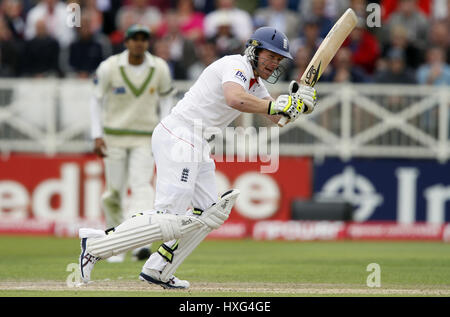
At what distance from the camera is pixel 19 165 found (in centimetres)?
1428

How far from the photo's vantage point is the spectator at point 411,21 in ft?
50.8

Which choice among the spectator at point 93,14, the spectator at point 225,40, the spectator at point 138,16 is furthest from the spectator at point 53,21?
the spectator at point 225,40

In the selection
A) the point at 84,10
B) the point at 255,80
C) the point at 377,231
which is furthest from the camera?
the point at 84,10

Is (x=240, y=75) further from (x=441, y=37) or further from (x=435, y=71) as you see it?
(x=441, y=37)

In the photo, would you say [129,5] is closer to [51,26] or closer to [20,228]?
[51,26]

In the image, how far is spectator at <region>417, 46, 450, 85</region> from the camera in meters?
14.7

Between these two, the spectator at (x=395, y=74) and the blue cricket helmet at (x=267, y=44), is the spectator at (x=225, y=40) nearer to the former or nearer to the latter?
the spectator at (x=395, y=74)

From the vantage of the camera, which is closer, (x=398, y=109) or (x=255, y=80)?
(x=255, y=80)

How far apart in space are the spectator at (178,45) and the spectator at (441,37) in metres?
3.79

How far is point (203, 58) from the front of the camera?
14.7 meters

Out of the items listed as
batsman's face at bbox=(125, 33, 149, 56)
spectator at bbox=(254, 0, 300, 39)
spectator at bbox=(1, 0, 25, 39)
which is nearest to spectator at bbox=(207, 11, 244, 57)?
spectator at bbox=(254, 0, 300, 39)

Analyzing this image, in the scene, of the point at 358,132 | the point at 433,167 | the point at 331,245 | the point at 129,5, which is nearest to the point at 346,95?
the point at 358,132

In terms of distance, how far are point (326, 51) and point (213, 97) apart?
108 cm
